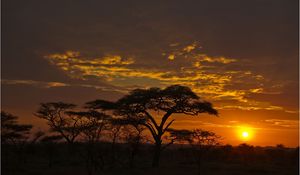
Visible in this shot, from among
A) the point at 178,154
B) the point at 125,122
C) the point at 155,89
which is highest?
the point at 155,89

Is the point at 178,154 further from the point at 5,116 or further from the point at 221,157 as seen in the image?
the point at 5,116

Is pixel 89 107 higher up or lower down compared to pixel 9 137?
higher up

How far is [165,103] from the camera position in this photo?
3716 cm

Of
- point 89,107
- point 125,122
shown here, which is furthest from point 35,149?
point 125,122

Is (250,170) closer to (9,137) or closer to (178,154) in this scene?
(9,137)

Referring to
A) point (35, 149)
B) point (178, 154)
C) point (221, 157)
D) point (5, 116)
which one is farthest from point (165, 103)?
point (178, 154)

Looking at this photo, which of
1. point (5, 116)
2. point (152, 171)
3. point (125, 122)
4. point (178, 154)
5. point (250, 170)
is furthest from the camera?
point (178, 154)

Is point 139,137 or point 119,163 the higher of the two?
point 139,137

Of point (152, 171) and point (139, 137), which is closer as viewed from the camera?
point (152, 171)

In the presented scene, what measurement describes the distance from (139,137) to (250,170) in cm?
1218

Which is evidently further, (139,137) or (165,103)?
(139,137)

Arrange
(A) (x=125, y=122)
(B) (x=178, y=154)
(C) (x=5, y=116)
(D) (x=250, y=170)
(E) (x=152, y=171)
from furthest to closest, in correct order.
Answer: (B) (x=178, y=154) < (C) (x=5, y=116) < (A) (x=125, y=122) < (D) (x=250, y=170) < (E) (x=152, y=171)

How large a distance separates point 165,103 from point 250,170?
9.98 metres

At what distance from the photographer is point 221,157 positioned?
59406 millimetres
